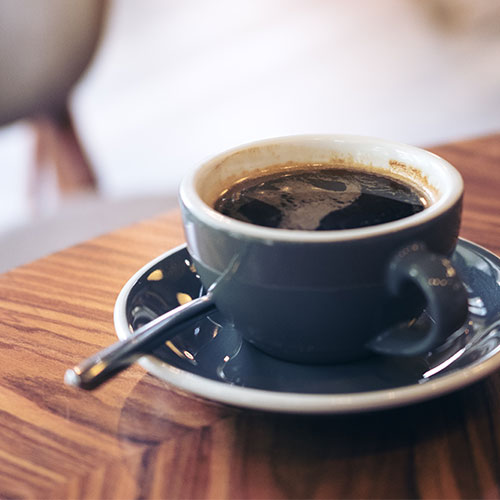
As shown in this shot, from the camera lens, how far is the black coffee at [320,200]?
43 centimetres

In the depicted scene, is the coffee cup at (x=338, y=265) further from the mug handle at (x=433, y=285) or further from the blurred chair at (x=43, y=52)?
the blurred chair at (x=43, y=52)

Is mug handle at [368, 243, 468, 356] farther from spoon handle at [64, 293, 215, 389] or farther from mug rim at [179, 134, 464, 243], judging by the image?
spoon handle at [64, 293, 215, 389]

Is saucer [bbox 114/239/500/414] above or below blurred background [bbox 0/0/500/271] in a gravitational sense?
above

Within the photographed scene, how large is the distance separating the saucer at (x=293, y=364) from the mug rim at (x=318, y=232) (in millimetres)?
83

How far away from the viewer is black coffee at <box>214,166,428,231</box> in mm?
429

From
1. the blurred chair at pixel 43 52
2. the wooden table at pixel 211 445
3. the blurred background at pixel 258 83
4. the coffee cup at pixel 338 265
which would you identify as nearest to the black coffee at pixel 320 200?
the coffee cup at pixel 338 265

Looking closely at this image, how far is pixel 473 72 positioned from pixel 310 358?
2428 millimetres

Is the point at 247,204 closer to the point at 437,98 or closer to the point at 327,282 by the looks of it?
the point at 327,282

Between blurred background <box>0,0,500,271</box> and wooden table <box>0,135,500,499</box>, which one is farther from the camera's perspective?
blurred background <box>0,0,500,271</box>

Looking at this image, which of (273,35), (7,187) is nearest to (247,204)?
(7,187)

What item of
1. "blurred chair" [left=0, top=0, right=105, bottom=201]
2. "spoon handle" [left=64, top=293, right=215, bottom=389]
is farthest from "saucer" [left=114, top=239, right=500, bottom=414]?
"blurred chair" [left=0, top=0, right=105, bottom=201]

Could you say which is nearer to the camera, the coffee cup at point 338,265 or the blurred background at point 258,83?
the coffee cup at point 338,265

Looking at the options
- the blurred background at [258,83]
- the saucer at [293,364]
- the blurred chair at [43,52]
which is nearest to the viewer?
the saucer at [293,364]

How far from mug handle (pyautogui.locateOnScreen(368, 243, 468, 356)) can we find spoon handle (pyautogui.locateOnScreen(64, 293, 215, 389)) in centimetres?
13
